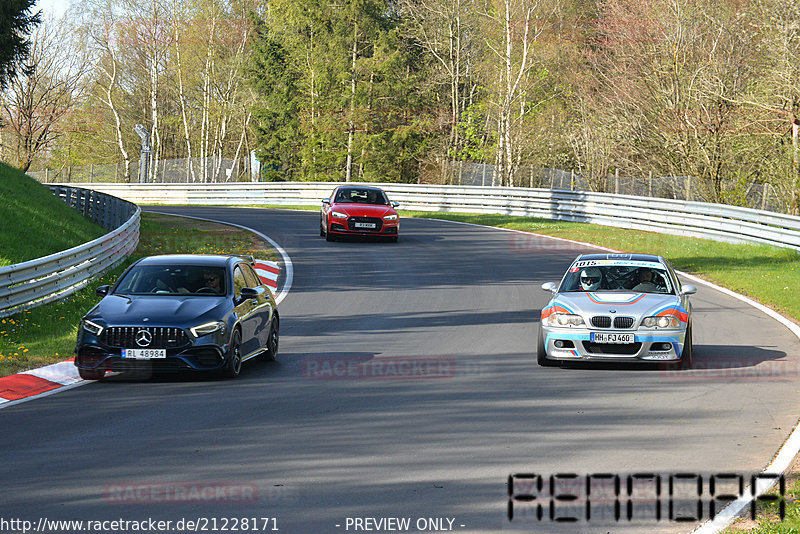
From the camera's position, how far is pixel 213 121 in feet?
276

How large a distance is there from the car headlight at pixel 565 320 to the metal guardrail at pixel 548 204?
16120 millimetres

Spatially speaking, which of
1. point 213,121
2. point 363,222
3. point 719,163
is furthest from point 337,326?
point 213,121

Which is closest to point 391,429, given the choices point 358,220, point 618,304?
point 618,304

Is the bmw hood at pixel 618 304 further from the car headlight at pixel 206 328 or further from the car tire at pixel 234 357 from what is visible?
the car headlight at pixel 206 328

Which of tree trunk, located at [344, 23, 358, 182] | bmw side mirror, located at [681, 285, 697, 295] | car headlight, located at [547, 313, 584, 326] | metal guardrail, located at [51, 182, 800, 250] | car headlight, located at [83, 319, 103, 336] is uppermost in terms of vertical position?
tree trunk, located at [344, 23, 358, 182]

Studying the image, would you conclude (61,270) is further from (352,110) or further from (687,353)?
(352,110)

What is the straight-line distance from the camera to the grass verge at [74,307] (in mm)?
13734

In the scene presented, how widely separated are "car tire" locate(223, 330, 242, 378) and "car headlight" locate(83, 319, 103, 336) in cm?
141

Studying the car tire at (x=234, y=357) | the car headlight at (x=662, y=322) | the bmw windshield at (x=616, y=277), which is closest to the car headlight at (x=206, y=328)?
the car tire at (x=234, y=357)

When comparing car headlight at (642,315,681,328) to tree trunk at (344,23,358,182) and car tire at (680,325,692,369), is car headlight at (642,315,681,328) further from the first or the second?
tree trunk at (344,23,358,182)

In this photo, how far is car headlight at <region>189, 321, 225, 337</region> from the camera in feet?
38.4

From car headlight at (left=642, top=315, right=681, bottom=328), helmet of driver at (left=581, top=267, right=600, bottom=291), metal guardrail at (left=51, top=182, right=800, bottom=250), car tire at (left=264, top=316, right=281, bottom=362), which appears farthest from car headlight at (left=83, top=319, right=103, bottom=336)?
metal guardrail at (left=51, top=182, right=800, bottom=250)

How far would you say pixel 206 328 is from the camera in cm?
1178

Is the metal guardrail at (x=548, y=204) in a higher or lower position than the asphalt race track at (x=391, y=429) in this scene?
higher
